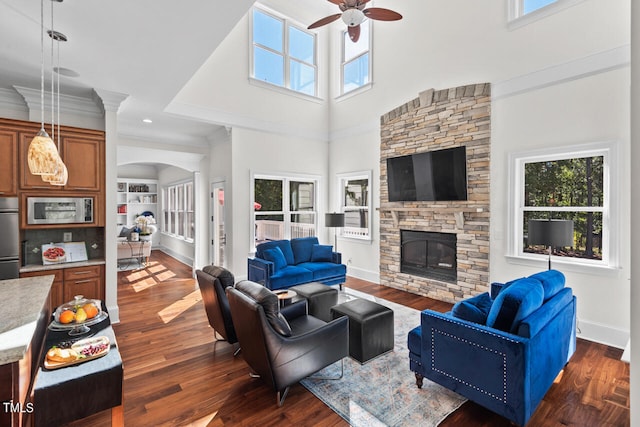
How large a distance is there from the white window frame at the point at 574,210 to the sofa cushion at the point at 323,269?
2623mm

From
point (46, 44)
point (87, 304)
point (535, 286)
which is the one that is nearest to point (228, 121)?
point (46, 44)

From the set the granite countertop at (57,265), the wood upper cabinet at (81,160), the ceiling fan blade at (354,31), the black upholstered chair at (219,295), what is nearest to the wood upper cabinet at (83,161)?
the wood upper cabinet at (81,160)

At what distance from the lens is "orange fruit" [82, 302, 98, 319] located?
239 cm

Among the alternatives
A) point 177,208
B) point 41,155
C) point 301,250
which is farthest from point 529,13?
point 177,208

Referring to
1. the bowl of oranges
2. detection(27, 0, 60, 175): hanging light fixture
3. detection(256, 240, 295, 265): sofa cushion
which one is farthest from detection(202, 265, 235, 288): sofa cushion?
detection(256, 240, 295, 265): sofa cushion

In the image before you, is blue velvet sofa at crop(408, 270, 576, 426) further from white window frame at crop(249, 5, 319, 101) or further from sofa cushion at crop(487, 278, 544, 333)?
white window frame at crop(249, 5, 319, 101)

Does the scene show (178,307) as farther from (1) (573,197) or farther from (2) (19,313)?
(1) (573,197)

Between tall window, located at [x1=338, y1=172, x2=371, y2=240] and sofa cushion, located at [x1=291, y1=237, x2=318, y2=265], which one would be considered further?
tall window, located at [x1=338, y1=172, x2=371, y2=240]

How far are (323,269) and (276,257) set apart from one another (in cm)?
83

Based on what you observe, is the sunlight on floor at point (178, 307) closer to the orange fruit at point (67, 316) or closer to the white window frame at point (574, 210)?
the orange fruit at point (67, 316)

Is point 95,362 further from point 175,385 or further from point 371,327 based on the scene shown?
point 371,327

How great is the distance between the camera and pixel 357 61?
6.84 meters

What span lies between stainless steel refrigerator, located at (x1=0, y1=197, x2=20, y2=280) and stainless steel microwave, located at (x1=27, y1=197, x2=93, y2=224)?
1.02 ft

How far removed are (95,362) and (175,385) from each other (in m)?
1.05
